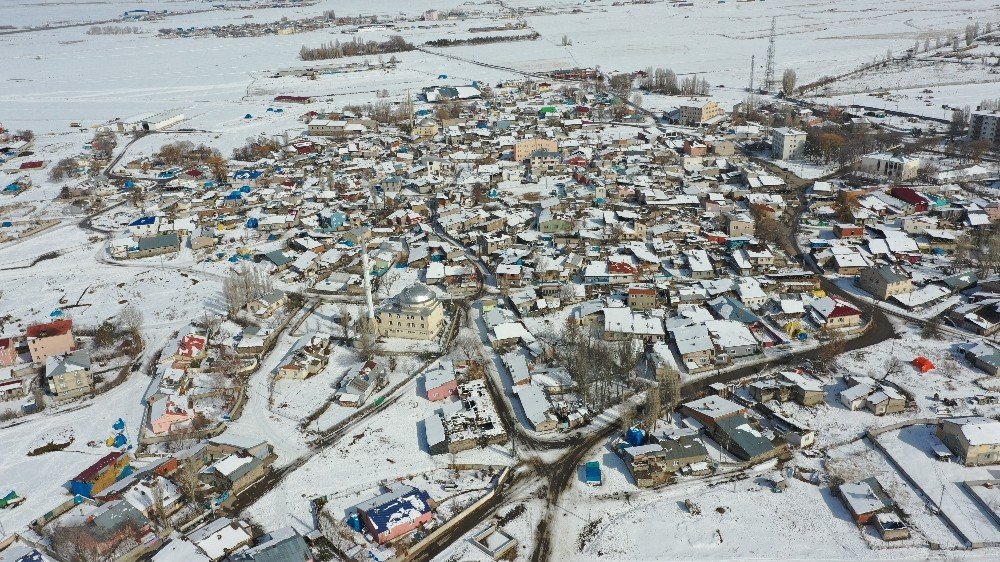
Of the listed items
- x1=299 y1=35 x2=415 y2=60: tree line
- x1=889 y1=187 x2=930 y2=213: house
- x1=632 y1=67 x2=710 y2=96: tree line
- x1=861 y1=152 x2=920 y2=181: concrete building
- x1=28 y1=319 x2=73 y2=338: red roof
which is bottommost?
x1=28 y1=319 x2=73 y2=338: red roof

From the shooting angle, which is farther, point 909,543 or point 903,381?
point 903,381

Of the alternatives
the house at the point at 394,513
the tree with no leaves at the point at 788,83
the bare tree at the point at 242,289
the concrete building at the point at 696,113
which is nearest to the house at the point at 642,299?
the house at the point at 394,513

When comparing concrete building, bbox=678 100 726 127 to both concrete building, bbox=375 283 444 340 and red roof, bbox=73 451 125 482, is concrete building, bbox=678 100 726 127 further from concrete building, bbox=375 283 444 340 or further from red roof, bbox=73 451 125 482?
red roof, bbox=73 451 125 482

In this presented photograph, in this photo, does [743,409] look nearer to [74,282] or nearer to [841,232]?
[841,232]

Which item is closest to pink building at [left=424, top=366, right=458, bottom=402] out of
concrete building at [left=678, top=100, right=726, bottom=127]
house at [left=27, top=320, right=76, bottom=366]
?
house at [left=27, top=320, right=76, bottom=366]

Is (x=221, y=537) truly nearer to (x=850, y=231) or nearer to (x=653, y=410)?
(x=653, y=410)

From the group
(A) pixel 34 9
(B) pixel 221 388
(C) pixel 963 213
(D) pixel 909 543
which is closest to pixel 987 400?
(D) pixel 909 543
